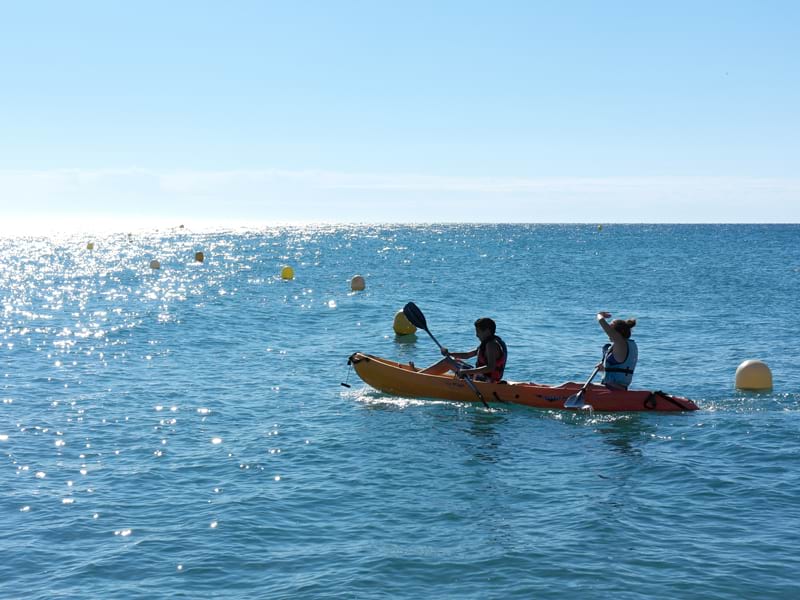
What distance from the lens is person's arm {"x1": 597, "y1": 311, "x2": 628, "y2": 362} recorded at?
1446cm

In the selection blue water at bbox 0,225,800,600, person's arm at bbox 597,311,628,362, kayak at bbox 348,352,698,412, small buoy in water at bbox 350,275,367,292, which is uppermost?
person's arm at bbox 597,311,628,362

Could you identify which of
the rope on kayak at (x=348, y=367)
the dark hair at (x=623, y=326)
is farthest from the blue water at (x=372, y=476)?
the dark hair at (x=623, y=326)

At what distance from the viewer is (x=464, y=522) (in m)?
9.70

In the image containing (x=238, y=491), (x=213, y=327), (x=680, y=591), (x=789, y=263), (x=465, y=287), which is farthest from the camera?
(x=789, y=263)

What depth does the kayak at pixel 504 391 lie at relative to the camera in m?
14.9

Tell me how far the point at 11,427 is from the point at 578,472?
9.36 meters

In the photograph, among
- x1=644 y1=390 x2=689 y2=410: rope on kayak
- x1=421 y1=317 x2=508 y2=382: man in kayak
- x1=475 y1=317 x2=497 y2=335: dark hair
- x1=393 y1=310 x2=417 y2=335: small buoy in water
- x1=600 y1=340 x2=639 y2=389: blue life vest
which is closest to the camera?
x1=644 y1=390 x2=689 y2=410: rope on kayak

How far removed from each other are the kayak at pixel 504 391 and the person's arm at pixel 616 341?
2.12ft

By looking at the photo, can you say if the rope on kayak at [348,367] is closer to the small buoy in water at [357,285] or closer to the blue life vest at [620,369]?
the blue life vest at [620,369]

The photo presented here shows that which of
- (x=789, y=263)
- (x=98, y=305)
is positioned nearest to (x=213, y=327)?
(x=98, y=305)

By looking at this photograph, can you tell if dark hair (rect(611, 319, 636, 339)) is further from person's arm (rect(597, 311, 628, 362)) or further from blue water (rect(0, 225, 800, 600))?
blue water (rect(0, 225, 800, 600))

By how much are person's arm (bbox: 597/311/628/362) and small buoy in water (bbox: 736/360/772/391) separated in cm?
344

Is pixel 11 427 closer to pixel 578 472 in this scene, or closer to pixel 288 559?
pixel 288 559

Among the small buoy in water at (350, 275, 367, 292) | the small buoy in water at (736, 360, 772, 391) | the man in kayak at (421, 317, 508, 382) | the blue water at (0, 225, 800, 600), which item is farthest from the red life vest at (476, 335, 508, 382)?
the small buoy in water at (350, 275, 367, 292)
